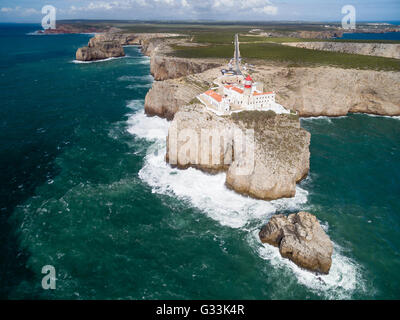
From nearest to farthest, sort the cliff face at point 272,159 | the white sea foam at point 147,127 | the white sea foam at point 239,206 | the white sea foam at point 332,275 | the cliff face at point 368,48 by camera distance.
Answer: the white sea foam at point 332,275
the white sea foam at point 239,206
the cliff face at point 272,159
the white sea foam at point 147,127
the cliff face at point 368,48

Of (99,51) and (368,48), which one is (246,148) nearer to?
(368,48)

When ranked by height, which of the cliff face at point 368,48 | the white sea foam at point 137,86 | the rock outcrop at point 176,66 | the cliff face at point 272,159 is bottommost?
the cliff face at point 272,159

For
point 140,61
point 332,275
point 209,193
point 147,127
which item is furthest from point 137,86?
point 332,275

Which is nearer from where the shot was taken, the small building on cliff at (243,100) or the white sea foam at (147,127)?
the small building on cliff at (243,100)

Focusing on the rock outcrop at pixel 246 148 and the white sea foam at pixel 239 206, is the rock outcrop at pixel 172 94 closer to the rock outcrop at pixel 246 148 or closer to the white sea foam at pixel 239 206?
the white sea foam at pixel 239 206

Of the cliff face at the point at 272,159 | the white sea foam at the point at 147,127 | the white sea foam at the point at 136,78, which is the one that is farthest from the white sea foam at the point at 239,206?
the white sea foam at the point at 136,78
